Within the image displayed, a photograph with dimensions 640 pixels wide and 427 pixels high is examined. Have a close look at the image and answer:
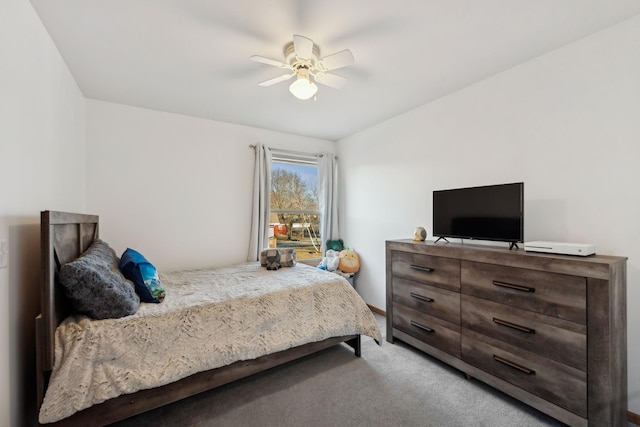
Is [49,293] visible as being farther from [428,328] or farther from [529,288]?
[529,288]

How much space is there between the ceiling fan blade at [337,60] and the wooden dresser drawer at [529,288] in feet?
A: 5.79

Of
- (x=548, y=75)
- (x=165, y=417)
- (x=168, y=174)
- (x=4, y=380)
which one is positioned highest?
(x=548, y=75)

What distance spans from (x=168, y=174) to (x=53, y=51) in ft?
4.81

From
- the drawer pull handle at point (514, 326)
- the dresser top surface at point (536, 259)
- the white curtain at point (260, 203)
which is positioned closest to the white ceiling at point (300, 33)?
the white curtain at point (260, 203)

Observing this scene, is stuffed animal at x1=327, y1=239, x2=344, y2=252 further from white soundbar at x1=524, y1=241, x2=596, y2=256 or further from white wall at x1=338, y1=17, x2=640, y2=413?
white soundbar at x1=524, y1=241, x2=596, y2=256

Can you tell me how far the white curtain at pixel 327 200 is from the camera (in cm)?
419

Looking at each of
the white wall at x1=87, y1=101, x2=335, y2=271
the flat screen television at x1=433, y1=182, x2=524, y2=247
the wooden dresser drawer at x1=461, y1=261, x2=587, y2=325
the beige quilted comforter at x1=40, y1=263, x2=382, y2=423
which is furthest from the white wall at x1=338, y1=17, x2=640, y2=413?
the white wall at x1=87, y1=101, x2=335, y2=271

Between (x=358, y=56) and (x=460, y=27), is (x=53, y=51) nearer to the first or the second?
(x=358, y=56)

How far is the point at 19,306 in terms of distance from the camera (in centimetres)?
145

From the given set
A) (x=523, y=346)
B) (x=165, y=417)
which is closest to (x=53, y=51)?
(x=165, y=417)

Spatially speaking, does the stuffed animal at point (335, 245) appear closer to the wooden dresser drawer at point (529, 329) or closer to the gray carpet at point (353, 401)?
the gray carpet at point (353, 401)

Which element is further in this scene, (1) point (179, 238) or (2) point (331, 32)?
(1) point (179, 238)

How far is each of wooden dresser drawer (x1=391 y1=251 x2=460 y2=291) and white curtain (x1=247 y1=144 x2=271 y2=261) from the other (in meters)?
1.80

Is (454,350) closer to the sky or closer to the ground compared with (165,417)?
closer to the sky
